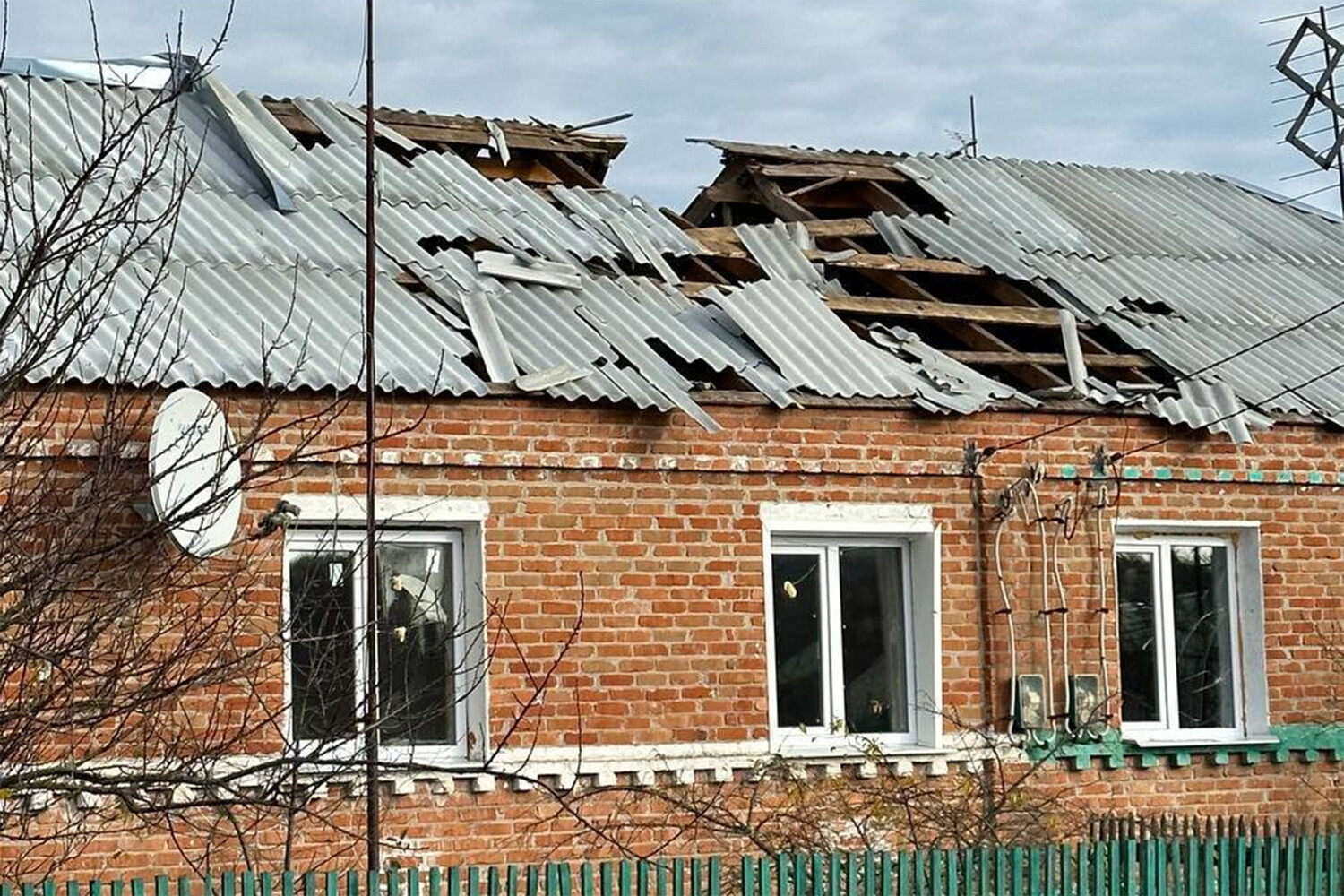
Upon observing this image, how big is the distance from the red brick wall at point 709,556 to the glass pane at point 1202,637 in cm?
27

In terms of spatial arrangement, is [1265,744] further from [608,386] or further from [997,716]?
[608,386]

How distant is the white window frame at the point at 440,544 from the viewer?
1029cm

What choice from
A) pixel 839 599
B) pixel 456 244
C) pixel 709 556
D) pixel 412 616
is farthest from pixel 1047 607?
pixel 456 244

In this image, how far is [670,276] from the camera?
12.6 m

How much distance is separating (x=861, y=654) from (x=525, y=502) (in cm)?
223

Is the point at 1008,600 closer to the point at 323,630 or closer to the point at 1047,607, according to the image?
the point at 1047,607

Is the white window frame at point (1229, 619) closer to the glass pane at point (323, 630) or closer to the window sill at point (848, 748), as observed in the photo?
the window sill at point (848, 748)

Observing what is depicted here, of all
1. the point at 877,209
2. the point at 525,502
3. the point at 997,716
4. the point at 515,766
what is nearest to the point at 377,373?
the point at 525,502

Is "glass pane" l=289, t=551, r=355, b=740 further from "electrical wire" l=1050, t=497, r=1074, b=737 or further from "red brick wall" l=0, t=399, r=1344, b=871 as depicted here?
"electrical wire" l=1050, t=497, r=1074, b=737

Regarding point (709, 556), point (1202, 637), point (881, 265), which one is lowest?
point (1202, 637)

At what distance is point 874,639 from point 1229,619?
238 centimetres

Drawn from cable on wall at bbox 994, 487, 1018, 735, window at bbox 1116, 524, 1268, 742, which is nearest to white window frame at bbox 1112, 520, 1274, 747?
window at bbox 1116, 524, 1268, 742

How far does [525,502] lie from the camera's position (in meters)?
10.8

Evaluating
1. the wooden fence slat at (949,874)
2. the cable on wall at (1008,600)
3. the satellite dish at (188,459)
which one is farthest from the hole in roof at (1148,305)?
the satellite dish at (188,459)
